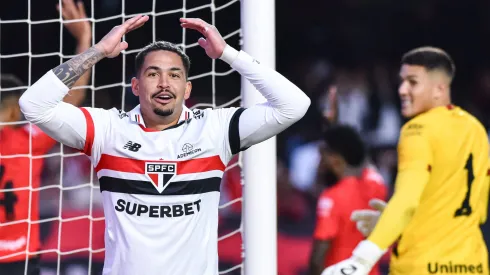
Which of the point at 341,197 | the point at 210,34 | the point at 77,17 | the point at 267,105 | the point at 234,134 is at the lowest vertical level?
the point at 341,197

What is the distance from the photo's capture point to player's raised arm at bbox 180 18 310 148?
11.4ft

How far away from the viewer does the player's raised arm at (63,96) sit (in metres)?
3.28

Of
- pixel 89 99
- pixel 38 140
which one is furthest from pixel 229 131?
pixel 89 99

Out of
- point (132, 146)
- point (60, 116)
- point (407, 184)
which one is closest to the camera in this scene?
point (60, 116)

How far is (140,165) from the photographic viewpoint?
340 cm

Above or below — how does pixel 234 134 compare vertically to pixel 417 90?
below

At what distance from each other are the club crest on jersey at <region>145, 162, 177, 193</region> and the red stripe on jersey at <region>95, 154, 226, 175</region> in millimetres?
18

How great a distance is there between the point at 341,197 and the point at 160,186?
82.7 inches

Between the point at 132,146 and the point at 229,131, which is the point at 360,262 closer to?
the point at 229,131

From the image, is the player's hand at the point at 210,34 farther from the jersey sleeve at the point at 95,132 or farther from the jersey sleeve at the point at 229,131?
the jersey sleeve at the point at 95,132

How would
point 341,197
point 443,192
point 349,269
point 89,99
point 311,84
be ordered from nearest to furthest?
point 349,269 → point 443,192 → point 341,197 → point 89,99 → point 311,84

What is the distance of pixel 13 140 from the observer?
5.18 metres

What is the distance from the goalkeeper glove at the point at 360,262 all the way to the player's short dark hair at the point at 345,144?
1963mm

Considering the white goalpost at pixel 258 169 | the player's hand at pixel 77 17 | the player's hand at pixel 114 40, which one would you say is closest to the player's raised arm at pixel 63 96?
the player's hand at pixel 114 40
